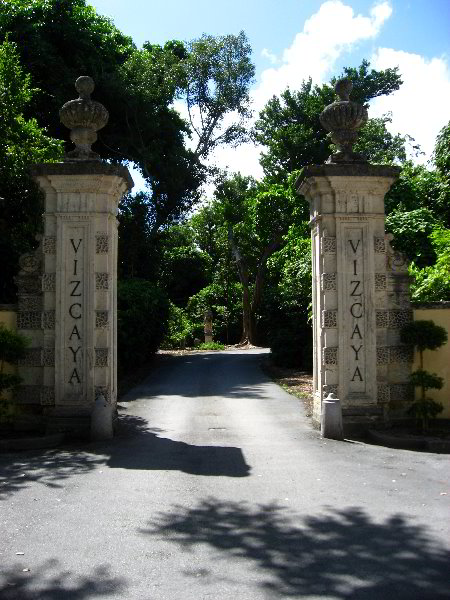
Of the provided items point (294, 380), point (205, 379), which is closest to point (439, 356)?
point (294, 380)

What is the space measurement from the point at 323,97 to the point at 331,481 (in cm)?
2578

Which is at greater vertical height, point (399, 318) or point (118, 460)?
point (399, 318)

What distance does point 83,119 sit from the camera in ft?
30.0

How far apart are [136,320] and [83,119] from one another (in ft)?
29.8

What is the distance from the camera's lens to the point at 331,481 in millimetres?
6492

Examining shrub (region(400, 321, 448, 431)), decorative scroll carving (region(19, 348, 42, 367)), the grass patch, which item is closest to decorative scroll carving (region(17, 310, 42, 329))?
decorative scroll carving (region(19, 348, 42, 367))

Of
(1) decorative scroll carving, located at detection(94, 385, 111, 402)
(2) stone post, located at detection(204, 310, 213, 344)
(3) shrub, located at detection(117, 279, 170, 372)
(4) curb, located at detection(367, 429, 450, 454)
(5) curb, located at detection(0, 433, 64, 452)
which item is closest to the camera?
(4) curb, located at detection(367, 429, 450, 454)

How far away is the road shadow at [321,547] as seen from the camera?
3893 mm

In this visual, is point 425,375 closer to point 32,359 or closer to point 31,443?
point 31,443

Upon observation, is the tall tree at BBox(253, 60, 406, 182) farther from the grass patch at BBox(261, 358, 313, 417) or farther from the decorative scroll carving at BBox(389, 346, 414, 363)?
the decorative scroll carving at BBox(389, 346, 414, 363)

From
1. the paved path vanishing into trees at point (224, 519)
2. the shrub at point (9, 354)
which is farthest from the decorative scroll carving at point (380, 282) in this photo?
the shrub at point (9, 354)

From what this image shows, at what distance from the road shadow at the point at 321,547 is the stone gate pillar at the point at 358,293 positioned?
Result: 361 cm

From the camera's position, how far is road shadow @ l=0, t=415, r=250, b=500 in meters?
6.65

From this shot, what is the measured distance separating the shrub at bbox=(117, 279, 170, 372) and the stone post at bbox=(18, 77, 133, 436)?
7974mm
